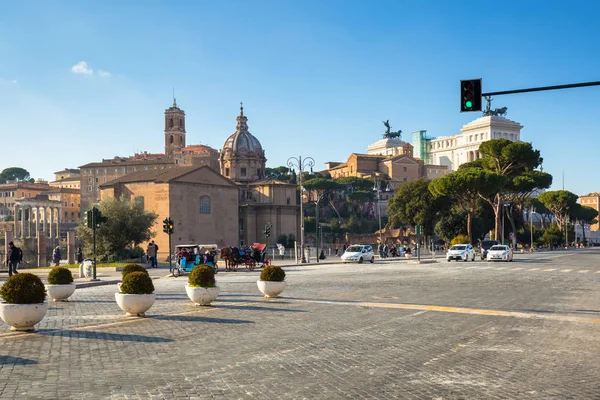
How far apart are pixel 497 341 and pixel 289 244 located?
80.6 m

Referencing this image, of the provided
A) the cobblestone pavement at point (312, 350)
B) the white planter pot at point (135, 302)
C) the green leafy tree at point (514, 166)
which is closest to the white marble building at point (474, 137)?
the green leafy tree at point (514, 166)

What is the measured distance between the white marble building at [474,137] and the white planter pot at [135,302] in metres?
154

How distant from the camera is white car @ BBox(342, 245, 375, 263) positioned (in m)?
47.1

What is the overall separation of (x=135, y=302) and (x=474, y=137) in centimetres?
16950

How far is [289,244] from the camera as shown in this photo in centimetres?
9150

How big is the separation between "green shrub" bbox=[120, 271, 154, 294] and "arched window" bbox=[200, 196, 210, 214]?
2457 inches

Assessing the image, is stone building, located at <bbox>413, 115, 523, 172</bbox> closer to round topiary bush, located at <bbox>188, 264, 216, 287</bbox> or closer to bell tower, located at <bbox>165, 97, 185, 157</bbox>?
bell tower, located at <bbox>165, 97, 185, 157</bbox>

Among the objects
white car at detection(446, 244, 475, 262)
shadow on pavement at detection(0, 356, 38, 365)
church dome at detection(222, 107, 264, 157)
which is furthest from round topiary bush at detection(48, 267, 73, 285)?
church dome at detection(222, 107, 264, 157)

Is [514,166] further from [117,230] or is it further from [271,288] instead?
[271,288]

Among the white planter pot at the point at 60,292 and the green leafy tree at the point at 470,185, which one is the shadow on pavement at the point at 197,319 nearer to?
the white planter pot at the point at 60,292

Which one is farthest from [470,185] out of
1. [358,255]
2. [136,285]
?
[136,285]

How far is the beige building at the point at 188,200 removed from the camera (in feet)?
237

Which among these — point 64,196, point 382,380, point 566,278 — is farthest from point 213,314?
point 64,196

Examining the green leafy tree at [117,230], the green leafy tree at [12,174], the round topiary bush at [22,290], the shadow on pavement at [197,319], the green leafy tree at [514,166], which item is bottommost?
the shadow on pavement at [197,319]
